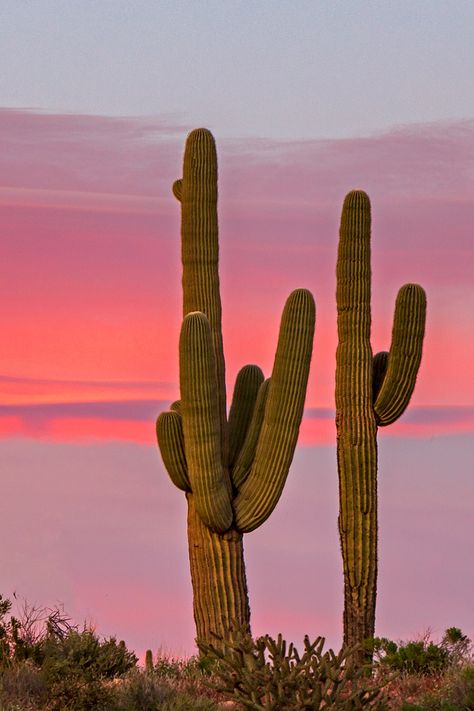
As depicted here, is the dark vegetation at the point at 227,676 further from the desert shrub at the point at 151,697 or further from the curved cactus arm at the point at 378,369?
the curved cactus arm at the point at 378,369

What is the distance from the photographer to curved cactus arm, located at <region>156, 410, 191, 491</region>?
17.6 m

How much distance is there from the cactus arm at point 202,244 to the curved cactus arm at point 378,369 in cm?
245

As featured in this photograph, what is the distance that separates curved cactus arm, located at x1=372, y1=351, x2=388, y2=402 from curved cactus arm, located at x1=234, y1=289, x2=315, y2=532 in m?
1.99

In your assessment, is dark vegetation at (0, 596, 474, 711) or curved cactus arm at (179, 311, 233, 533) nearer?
dark vegetation at (0, 596, 474, 711)

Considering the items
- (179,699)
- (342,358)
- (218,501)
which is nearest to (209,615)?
(218,501)

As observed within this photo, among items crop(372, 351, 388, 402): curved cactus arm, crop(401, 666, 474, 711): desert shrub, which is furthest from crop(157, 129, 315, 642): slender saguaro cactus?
crop(401, 666, 474, 711): desert shrub

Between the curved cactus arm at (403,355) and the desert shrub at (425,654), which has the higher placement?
the curved cactus arm at (403,355)

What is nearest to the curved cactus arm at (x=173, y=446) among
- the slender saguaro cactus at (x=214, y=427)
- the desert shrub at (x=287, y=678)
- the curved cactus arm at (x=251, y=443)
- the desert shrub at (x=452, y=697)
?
the slender saguaro cactus at (x=214, y=427)

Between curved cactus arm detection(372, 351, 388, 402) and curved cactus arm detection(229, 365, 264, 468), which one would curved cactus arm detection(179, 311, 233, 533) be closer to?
curved cactus arm detection(229, 365, 264, 468)

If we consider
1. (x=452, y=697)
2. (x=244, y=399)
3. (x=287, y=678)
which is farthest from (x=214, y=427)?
(x=287, y=678)

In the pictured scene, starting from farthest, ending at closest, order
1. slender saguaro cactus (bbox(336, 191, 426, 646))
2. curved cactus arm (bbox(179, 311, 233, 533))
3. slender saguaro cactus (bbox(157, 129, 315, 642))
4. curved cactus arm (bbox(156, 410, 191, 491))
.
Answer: slender saguaro cactus (bbox(336, 191, 426, 646))
curved cactus arm (bbox(156, 410, 191, 491))
slender saguaro cactus (bbox(157, 129, 315, 642))
curved cactus arm (bbox(179, 311, 233, 533))

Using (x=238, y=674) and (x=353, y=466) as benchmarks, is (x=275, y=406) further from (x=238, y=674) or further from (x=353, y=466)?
(x=238, y=674)

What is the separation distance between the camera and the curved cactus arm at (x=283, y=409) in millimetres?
17078

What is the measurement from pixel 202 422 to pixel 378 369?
352cm
